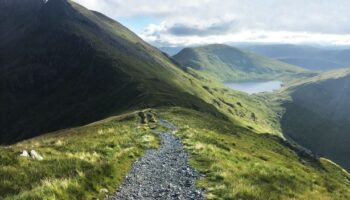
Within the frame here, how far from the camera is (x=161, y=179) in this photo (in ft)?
71.7

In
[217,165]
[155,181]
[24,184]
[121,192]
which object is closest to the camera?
[24,184]

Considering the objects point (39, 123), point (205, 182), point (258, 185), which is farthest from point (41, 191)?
point (39, 123)

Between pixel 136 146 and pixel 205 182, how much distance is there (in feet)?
42.9

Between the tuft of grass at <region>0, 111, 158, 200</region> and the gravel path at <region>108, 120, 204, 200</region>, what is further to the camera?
the gravel path at <region>108, 120, 204, 200</region>

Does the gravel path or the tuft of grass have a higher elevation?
the tuft of grass

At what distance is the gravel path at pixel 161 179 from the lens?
1852 centimetres

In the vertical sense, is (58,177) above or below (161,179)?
above

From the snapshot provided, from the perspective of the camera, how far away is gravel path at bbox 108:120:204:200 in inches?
729

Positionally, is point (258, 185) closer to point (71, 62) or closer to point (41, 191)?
point (41, 191)

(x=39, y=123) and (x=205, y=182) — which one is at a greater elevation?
(x=205, y=182)

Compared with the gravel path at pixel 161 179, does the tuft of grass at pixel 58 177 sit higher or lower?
higher

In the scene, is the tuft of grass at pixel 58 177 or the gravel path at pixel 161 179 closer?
the tuft of grass at pixel 58 177

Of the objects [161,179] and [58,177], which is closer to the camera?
[58,177]

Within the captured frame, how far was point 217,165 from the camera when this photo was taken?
25734mm
